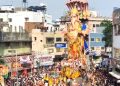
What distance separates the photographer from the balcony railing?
160 ft

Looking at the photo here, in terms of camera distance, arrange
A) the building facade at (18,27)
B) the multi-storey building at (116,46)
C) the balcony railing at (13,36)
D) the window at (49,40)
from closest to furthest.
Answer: the multi-storey building at (116,46), the balcony railing at (13,36), the building facade at (18,27), the window at (49,40)

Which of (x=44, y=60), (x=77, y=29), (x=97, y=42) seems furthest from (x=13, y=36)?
(x=97, y=42)

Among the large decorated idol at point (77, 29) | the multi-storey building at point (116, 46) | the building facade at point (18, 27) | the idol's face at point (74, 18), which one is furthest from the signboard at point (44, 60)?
the idol's face at point (74, 18)

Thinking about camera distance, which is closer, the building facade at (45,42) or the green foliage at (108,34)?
the building facade at (45,42)

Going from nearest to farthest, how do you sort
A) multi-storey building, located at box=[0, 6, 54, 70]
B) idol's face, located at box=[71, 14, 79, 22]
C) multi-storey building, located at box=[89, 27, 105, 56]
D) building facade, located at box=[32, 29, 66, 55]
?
idol's face, located at box=[71, 14, 79, 22]
multi-storey building, located at box=[0, 6, 54, 70]
building facade, located at box=[32, 29, 66, 55]
multi-storey building, located at box=[89, 27, 105, 56]

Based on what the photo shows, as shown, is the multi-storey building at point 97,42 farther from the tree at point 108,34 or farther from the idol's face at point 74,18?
the idol's face at point 74,18

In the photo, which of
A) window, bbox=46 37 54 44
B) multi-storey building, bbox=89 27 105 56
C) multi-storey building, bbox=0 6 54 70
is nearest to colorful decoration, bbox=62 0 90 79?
multi-storey building, bbox=0 6 54 70

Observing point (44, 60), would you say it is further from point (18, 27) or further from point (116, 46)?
point (116, 46)

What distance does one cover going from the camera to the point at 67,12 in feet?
107

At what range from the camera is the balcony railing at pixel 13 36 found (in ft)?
160

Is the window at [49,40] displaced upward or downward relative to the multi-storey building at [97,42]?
upward

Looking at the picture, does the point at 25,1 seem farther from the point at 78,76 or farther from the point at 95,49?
the point at 78,76

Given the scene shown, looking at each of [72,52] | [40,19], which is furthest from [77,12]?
[40,19]

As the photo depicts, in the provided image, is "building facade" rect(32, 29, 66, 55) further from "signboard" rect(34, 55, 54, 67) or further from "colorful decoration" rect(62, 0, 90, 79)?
"colorful decoration" rect(62, 0, 90, 79)
